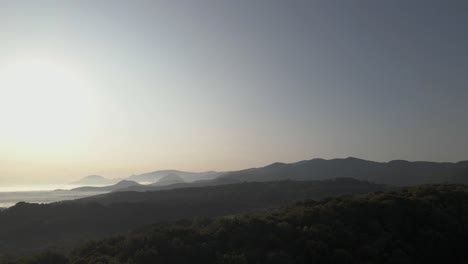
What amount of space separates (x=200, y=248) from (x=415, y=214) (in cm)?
1230

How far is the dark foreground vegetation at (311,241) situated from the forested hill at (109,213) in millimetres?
33450

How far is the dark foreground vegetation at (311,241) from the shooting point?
604 inches

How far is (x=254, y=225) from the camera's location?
61.3ft

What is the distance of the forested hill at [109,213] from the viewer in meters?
55.4

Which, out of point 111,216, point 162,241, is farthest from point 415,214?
point 111,216

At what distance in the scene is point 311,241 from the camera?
16.2 metres

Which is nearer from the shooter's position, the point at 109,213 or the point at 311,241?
the point at 311,241

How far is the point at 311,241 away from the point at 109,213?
61635 millimetres

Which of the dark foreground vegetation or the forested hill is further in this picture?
the forested hill

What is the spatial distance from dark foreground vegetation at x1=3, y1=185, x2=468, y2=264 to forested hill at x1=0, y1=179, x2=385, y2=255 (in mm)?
33450

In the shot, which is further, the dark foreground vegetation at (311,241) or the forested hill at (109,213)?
the forested hill at (109,213)

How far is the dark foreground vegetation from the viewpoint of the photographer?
604 inches

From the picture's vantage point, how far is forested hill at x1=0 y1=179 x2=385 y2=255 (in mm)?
55438

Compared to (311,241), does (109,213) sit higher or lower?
lower
